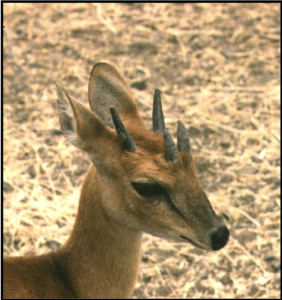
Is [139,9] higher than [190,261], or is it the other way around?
[139,9]

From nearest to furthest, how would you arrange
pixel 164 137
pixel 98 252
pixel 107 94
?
1. pixel 164 137
2. pixel 98 252
3. pixel 107 94

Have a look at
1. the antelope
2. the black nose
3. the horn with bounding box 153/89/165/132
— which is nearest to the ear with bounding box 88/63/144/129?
the antelope

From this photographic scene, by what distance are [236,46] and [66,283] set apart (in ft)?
19.3

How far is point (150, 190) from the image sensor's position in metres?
4.70

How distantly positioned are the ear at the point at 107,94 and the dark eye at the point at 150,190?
783 mm

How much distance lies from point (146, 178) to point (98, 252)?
79 cm

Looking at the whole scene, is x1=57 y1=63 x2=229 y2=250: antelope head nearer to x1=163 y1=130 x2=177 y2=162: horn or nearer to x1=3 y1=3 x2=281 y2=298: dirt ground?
x1=163 y1=130 x2=177 y2=162: horn

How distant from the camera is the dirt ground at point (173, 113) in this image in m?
7.16

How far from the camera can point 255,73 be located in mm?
9883

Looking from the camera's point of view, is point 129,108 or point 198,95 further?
point 198,95

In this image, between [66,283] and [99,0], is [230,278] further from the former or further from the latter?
[99,0]

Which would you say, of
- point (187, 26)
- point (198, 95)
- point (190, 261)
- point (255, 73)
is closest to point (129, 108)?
point (190, 261)

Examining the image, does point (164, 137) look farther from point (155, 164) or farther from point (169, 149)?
point (155, 164)

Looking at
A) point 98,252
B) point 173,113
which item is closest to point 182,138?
point 98,252
